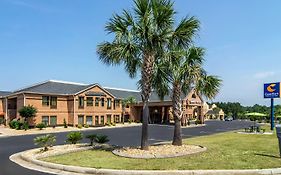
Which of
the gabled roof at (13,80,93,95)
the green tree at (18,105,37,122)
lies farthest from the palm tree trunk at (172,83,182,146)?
the gabled roof at (13,80,93,95)

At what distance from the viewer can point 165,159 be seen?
13.2 meters

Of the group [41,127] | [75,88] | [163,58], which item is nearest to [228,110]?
[75,88]

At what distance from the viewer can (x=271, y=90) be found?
135 ft

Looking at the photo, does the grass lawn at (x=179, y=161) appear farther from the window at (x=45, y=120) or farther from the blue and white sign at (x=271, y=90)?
the window at (x=45, y=120)

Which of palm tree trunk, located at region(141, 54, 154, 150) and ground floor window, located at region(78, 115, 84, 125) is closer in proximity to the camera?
palm tree trunk, located at region(141, 54, 154, 150)

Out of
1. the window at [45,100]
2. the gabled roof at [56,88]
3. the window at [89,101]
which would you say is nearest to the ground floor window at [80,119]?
the window at [89,101]

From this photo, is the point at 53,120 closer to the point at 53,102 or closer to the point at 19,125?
the point at 53,102

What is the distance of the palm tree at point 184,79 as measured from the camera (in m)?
16.8

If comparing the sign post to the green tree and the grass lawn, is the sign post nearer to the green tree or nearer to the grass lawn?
the grass lawn

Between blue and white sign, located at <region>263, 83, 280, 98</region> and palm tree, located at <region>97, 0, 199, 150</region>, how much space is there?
28.8 m

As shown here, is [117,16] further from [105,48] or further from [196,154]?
[196,154]

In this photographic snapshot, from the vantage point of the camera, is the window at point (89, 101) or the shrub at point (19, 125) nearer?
the shrub at point (19, 125)

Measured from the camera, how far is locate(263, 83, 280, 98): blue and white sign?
40.5m

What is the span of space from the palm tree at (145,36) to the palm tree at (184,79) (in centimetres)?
99
